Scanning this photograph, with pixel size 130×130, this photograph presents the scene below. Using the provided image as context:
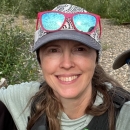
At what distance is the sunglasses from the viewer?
2.10m

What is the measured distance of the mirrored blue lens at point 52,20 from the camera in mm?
2106

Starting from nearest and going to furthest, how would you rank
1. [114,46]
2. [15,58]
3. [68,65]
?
[68,65] → [15,58] → [114,46]

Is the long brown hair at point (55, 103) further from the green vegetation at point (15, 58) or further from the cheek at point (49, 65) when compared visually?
the green vegetation at point (15, 58)

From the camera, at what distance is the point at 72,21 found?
2094 mm

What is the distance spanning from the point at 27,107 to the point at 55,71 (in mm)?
386

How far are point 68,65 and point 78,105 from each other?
1.29 feet

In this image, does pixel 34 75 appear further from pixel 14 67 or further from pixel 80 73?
pixel 80 73

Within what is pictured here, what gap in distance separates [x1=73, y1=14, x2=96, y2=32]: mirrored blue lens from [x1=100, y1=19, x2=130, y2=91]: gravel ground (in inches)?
178

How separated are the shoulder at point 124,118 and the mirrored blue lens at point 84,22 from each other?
1.67 feet

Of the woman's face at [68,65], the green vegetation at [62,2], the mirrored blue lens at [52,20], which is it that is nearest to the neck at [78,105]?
the woman's face at [68,65]

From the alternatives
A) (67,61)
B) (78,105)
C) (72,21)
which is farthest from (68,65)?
(78,105)

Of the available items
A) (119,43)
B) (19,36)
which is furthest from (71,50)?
(119,43)

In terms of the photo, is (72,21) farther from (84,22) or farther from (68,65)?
(68,65)

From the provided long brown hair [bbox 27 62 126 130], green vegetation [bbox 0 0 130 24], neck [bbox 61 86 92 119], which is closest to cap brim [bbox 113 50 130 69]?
long brown hair [bbox 27 62 126 130]
